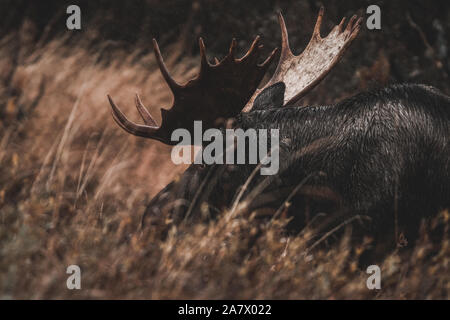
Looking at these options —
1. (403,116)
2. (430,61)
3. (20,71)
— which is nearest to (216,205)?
(403,116)

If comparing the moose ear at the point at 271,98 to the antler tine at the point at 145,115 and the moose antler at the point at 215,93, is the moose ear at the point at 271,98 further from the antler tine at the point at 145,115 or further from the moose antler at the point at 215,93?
the antler tine at the point at 145,115

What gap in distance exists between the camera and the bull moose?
315cm

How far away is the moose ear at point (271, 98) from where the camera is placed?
3.81 metres

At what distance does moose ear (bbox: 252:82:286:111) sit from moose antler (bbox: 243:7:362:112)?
0.07 meters

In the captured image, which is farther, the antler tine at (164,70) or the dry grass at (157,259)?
the antler tine at (164,70)

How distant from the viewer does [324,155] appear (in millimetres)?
3305

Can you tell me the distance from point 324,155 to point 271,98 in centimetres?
71

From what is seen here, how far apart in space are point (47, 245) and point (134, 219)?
1.09m

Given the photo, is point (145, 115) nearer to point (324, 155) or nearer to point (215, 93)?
point (215, 93)

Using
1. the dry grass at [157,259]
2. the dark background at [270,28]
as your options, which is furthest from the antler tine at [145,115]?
the dark background at [270,28]

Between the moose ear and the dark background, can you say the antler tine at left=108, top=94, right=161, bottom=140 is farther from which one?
the dark background

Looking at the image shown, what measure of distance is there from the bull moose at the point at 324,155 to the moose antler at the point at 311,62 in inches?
20.1
